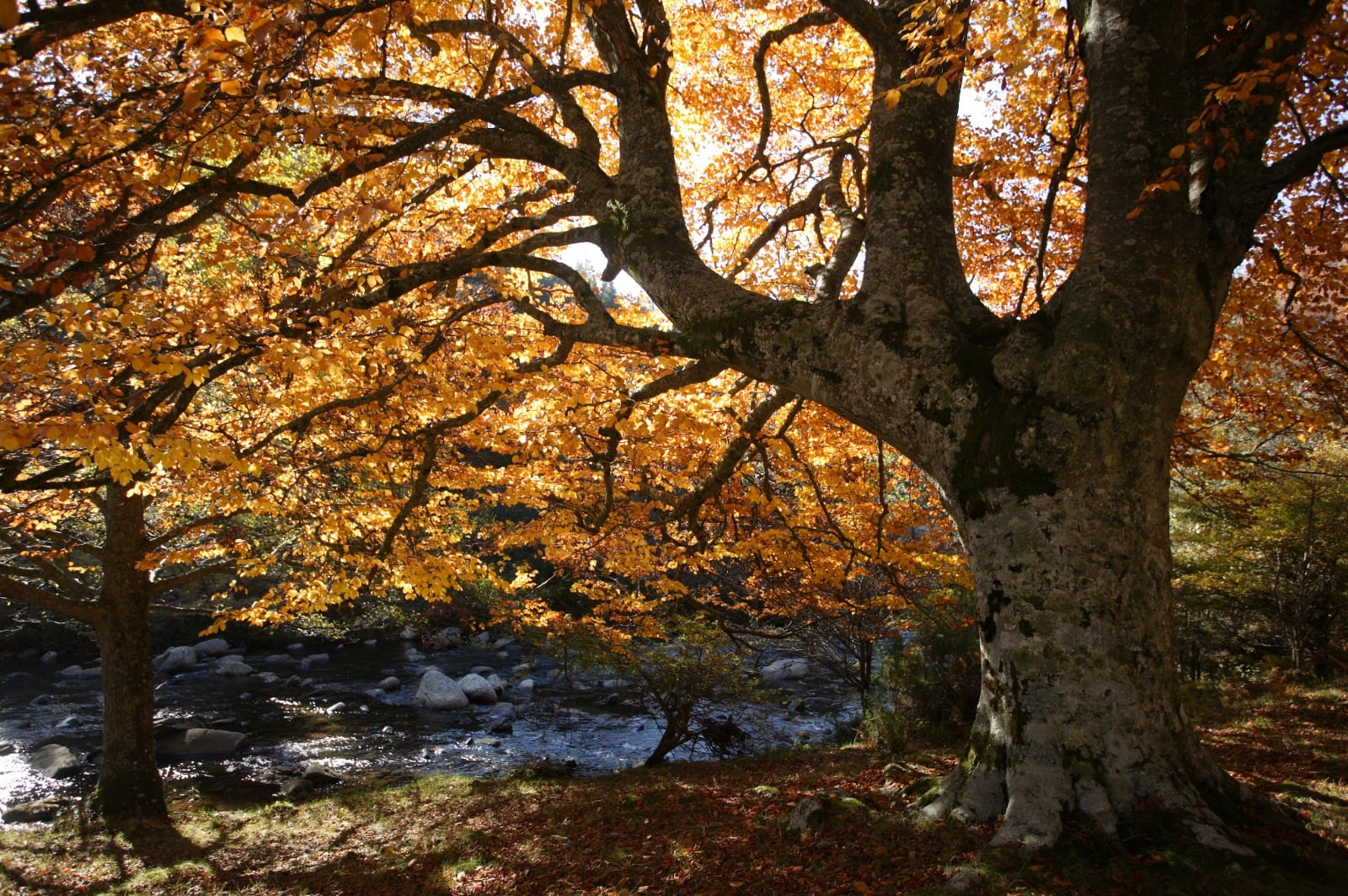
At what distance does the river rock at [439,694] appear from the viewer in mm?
14398

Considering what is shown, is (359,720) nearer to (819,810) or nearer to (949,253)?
(819,810)

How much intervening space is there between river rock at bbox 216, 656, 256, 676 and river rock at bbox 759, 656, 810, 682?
39.9 ft

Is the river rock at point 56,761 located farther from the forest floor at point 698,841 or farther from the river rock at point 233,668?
the river rock at point 233,668

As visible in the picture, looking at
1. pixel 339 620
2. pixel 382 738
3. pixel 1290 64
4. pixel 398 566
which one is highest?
pixel 1290 64

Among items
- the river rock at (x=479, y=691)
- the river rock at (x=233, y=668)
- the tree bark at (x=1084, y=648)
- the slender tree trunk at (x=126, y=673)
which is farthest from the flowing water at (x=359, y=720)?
the tree bark at (x=1084, y=648)

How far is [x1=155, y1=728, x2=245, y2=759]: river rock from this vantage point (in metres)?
11.7

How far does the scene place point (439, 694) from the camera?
14.5 metres

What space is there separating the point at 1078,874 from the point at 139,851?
28.2ft

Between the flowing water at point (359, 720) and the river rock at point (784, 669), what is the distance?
1.20 feet

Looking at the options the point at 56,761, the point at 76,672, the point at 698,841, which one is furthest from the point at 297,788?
the point at 76,672

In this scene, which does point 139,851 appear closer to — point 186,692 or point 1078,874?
point 1078,874

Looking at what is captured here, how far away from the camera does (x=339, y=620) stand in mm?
18250

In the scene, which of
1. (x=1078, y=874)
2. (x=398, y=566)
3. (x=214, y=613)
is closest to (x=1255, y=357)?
(x=1078, y=874)

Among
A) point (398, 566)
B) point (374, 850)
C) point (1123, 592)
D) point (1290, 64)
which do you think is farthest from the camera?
point (398, 566)
